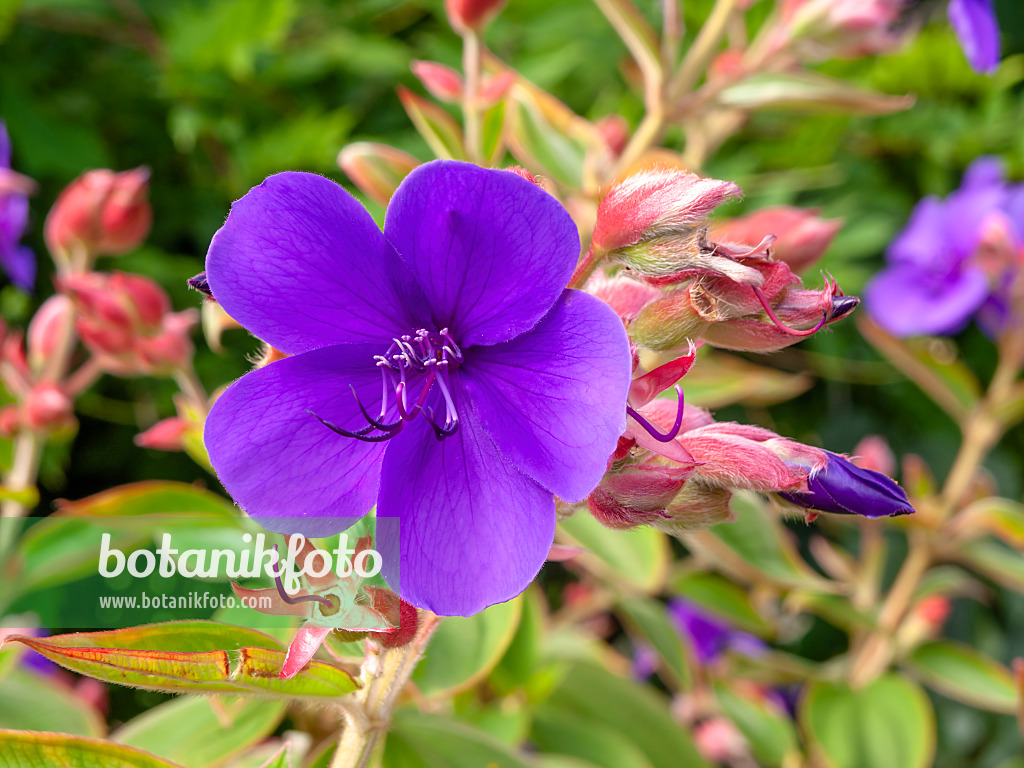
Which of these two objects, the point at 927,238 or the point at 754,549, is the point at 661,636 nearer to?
the point at 754,549

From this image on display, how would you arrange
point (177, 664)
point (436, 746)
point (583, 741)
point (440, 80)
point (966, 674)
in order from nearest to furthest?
point (177, 664)
point (436, 746)
point (440, 80)
point (583, 741)
point (966, 674)

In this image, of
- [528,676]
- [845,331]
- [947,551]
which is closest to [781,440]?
[528,676]

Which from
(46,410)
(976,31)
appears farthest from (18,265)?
(976,31)

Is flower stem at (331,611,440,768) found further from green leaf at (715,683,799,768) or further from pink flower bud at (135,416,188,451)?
green leaf at (715,683,799,768)

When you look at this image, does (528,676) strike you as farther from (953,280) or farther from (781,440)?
(953,280)

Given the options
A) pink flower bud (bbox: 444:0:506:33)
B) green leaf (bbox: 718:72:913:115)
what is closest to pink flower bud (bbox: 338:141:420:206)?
pink flower bud (bbox: 444:0:506:33)

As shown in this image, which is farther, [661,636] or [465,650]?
[661,636]

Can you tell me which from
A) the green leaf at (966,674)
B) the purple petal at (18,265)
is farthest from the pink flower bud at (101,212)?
the green leaf at (966,674)
